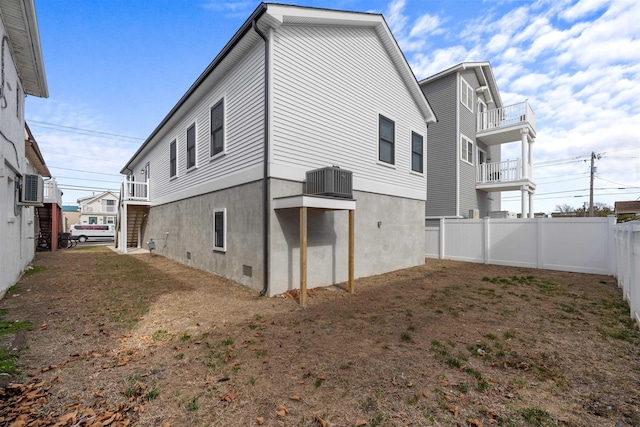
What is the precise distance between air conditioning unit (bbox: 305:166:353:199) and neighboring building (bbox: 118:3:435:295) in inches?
3.4

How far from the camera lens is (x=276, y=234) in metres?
6.47

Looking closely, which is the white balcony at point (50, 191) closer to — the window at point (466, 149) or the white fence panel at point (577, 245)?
the window at point (466, 149)

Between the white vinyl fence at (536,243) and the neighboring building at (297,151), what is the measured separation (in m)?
2.58

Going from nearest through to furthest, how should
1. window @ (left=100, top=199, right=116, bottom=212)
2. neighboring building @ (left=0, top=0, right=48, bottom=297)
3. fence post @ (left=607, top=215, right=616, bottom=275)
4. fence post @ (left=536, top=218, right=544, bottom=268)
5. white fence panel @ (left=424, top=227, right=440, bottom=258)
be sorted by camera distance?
neighboring building @ (left=0, top=0, right=48, bottom=297)
fence post @ (left=607, top=215, right=616, bottom=275)
fence post @ (left=536, top=218, right=544, bottom=268)
white fence panel @ (left=424, top=227, right=440, bottom=258)
window @ (left=100, top=199, right=116, bottom=212)

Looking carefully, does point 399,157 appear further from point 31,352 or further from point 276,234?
point 31,352

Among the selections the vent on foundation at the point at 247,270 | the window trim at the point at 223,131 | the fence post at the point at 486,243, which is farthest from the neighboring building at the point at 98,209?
the fence post at the point at 486,243

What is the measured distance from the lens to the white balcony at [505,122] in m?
15.1

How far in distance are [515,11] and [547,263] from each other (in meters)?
8.59

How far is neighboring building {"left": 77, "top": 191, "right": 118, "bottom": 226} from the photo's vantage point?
1565 inches

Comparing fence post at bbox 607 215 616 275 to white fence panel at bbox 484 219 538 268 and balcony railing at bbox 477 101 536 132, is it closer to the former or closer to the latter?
white fence panel at bbox 484 219 538 268

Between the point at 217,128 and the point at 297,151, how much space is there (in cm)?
342

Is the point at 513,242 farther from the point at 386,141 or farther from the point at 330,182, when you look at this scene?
the point at 330,182

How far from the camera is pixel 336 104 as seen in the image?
800 centimetres

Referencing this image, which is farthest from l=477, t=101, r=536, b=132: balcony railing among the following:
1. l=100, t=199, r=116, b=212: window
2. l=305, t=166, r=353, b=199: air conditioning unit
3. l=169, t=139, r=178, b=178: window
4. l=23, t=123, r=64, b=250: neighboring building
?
l=100, t=199, r=116, b=212: window
